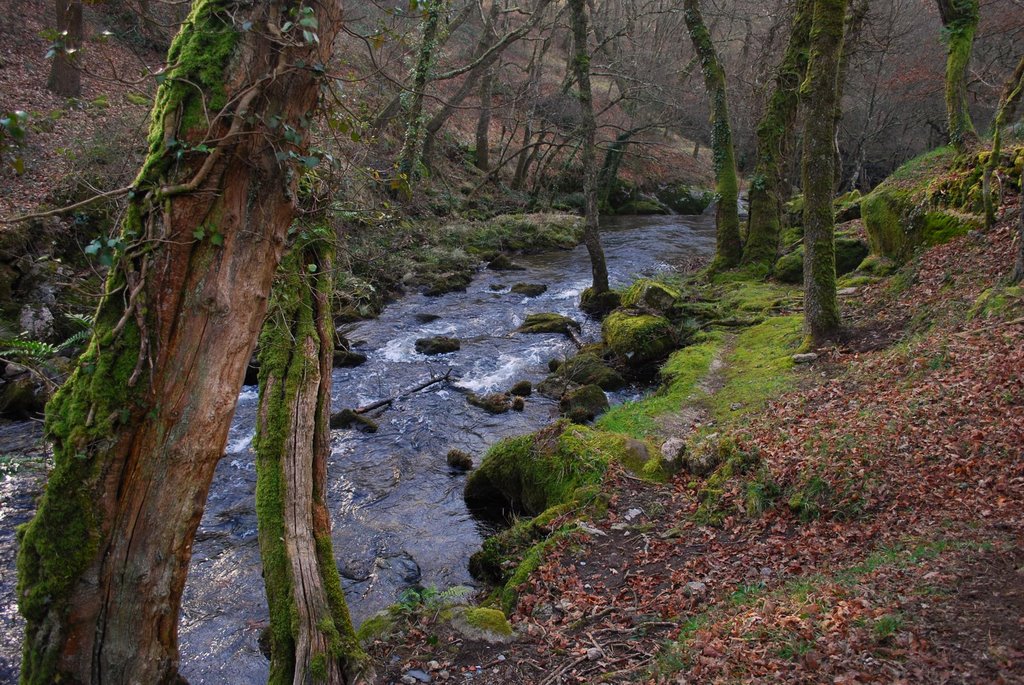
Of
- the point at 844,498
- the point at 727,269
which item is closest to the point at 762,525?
the point at 844,498

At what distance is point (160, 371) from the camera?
10.8 ft

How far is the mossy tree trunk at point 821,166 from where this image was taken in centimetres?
946

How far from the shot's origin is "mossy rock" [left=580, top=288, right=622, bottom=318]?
54.4ft

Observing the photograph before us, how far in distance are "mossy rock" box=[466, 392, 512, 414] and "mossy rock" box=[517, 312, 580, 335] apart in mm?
3630

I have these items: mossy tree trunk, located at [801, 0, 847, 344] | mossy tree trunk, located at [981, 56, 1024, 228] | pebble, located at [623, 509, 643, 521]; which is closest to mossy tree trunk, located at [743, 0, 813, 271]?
mossy tree trunk, located at [981, 56, 1024, 228]

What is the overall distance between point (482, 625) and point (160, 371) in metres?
3.34

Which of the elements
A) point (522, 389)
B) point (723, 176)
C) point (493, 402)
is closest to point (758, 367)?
point (522, 389)

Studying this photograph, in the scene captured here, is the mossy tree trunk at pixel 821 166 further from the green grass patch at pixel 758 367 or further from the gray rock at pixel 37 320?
the gray rock at pixel 37 320

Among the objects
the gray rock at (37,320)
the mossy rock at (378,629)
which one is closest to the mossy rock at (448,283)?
the gray rock at (37,320)

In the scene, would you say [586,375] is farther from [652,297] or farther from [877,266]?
[877,266]

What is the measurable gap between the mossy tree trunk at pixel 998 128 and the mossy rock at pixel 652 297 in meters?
5.93

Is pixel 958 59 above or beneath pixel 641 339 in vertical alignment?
above

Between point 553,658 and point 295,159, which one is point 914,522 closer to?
point 553,658

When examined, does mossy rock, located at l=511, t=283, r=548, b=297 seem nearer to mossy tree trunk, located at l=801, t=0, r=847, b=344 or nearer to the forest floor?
mossy tree trunk, located at l=801, t=0, r=847, b=344
